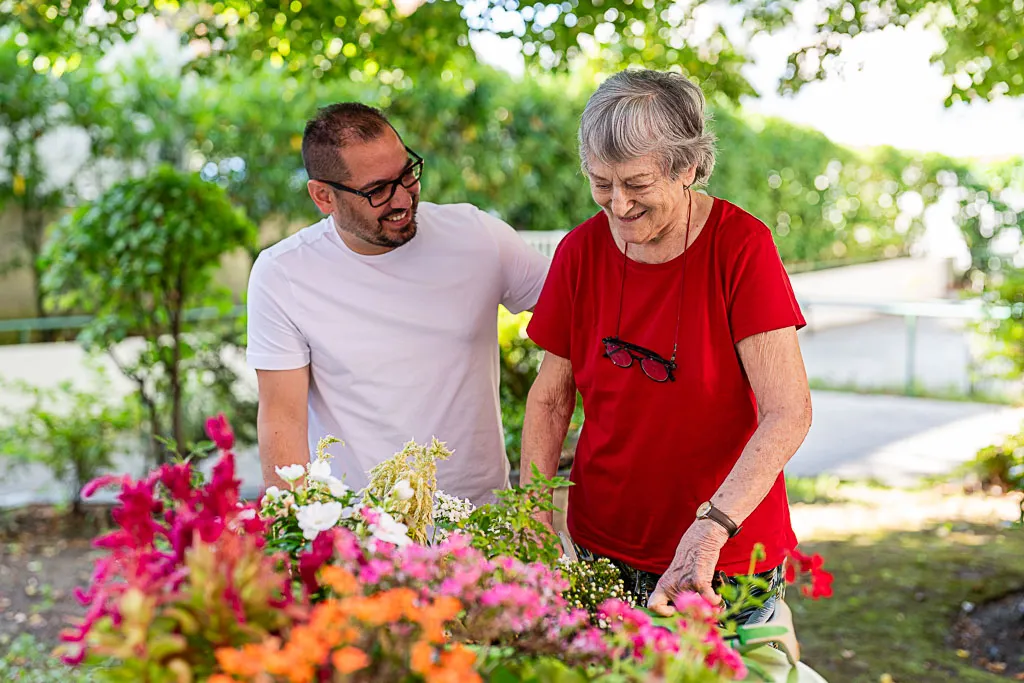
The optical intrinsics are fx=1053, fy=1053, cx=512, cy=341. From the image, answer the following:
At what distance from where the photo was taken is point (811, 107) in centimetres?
1525

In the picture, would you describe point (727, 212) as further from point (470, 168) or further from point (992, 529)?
point (470, 168)

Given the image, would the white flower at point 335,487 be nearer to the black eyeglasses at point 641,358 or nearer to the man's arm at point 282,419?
the black eyeglasses at point 641,358

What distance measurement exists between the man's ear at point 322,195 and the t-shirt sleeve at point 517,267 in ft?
1.20

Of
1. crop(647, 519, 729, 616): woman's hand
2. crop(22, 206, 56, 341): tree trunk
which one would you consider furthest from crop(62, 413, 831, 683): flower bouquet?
crop(22, 206, 56, 341): tree trunk

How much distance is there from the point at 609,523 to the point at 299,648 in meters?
1.23

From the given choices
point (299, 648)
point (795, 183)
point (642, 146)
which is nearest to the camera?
point (299, 648)

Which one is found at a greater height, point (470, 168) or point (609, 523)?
point (470, 168)

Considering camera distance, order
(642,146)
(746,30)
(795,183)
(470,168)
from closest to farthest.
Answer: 1. (642,146)
2. (746,30)
3. (470,168)
4. (795,183)

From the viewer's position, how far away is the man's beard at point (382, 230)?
233 cm

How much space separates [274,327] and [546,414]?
67 centimetres

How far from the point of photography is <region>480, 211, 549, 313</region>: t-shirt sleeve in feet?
8.26

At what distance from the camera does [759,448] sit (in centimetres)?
181

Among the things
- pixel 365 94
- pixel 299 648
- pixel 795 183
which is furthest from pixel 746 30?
pixel 795 183

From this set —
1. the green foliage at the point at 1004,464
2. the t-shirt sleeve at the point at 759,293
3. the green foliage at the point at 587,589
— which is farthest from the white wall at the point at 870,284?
the green foliage at the point at 587,589
